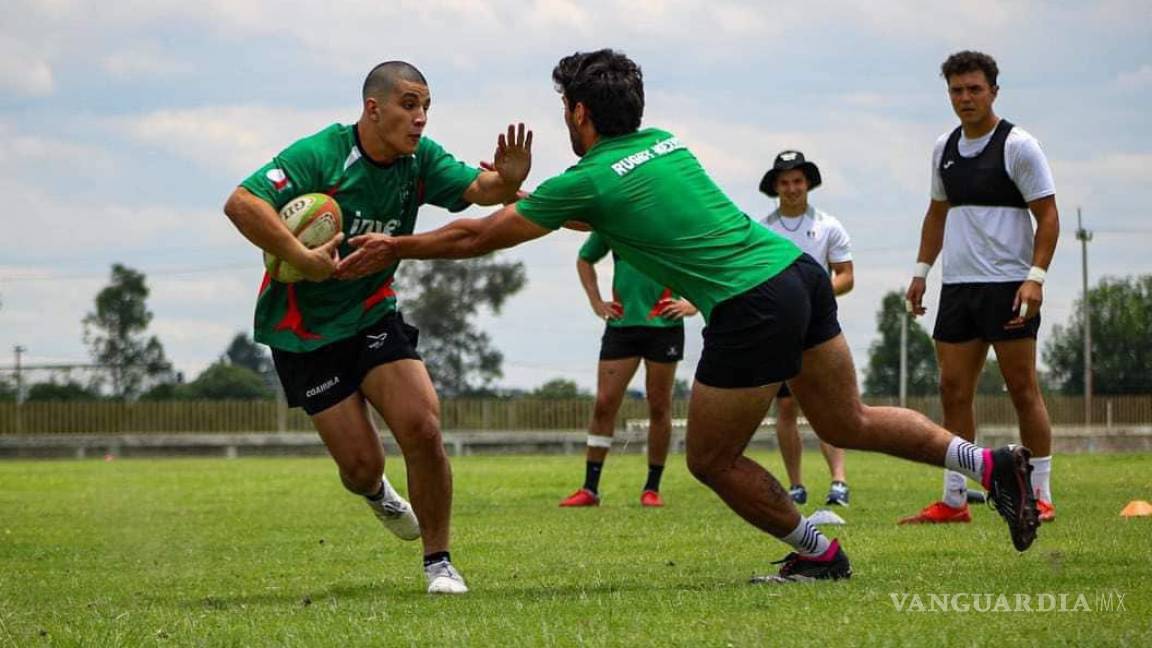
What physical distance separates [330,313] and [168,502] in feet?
28.9

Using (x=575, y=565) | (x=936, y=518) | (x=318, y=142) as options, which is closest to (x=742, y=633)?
(x=575, y=565)

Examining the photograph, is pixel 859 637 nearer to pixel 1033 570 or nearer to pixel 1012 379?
pixel 1033 570

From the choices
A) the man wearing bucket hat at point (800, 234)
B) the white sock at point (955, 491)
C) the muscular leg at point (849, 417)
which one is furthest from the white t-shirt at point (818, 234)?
the muscular leg at point (849, 417)

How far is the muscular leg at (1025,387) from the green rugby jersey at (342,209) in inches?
157

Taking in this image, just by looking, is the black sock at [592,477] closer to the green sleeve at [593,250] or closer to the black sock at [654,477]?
the black sock at [654,477]

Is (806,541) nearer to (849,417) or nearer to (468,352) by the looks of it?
(849,417)

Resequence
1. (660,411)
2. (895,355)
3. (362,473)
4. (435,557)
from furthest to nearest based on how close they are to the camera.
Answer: (895,355), (660,411), (362,473), (435,557)

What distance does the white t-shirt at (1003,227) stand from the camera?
1098 centimetres

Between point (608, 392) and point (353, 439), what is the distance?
20.9ft

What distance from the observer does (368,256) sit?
7.94 m

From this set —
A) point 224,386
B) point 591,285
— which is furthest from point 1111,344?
point 591,285

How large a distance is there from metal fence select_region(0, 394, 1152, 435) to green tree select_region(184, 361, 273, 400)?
8.73ft

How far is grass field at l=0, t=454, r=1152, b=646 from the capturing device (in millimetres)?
6246

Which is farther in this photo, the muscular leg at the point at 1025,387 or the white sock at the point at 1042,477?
the white sock at the point at 1042,477
